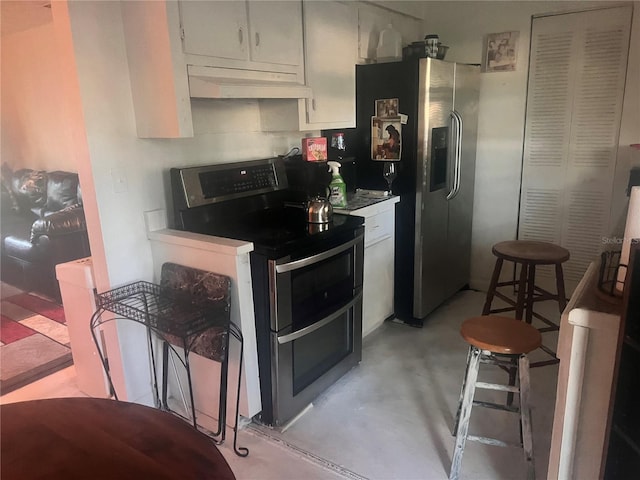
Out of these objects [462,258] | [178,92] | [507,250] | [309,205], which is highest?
[178,92]

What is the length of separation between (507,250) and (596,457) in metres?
1.25

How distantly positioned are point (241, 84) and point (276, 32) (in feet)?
1.58

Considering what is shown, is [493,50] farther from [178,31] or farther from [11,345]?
[11,345]

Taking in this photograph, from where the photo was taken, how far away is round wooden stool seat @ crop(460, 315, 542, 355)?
177cm

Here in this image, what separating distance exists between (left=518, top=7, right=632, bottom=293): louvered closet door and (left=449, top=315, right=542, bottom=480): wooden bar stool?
78.9 inches

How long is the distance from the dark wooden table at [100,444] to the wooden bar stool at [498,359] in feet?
3.76

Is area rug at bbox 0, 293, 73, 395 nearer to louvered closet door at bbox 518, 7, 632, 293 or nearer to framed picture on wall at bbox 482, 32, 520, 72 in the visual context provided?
louvered closet door at bbox 518, 7, 632, 293

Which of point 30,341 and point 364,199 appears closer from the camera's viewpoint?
point 364,199

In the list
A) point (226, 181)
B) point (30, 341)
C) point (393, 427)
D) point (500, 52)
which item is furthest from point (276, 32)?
point (30, 341)

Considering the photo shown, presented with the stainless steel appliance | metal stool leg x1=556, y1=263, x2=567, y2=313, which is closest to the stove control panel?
the stainless steel appliance

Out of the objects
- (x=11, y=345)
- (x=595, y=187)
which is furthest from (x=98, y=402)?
(x=595, y=187)

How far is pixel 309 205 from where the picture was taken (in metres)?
2.47

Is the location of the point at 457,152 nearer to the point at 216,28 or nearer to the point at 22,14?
the point at 216,28

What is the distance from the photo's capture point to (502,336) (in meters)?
1.83
